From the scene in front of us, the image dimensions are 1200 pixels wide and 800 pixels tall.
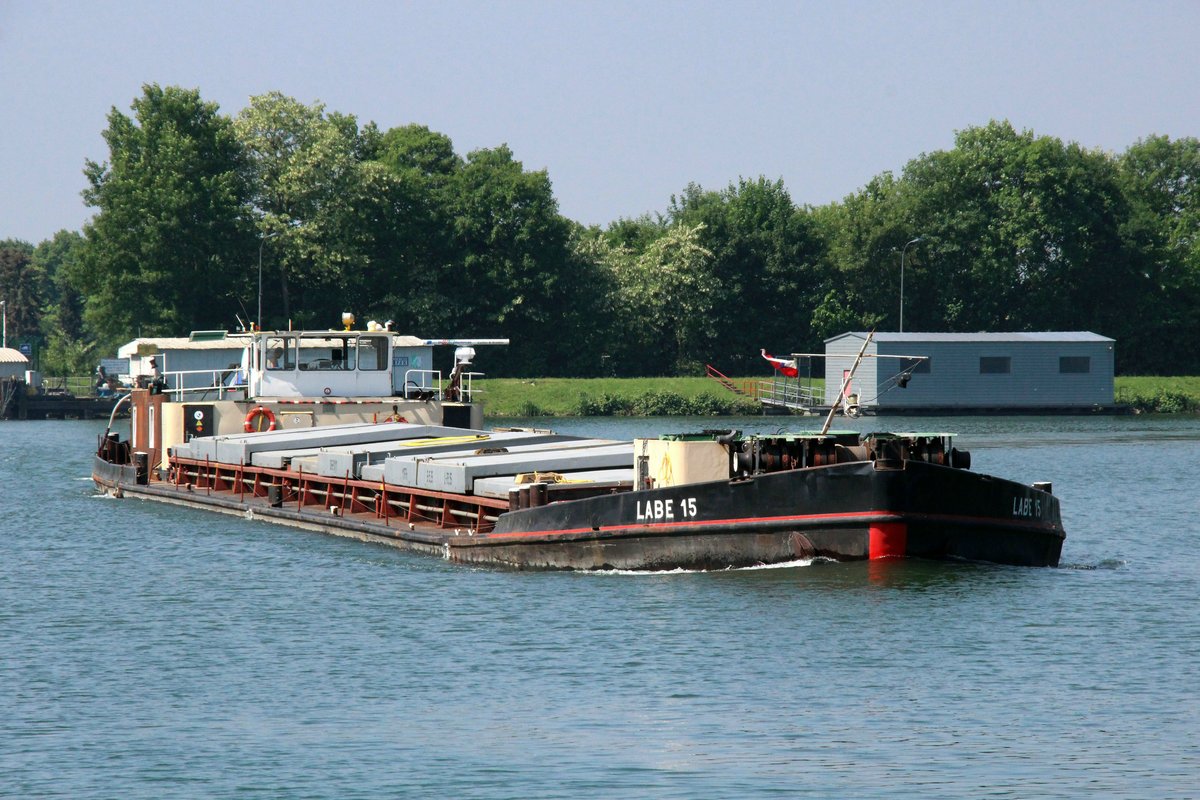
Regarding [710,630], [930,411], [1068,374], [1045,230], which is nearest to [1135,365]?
[1045,230]

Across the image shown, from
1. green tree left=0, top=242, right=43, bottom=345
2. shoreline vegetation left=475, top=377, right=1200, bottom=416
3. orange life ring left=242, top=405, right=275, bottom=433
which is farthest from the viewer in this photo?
green tree left=0, top=242, right=43, bottom=345

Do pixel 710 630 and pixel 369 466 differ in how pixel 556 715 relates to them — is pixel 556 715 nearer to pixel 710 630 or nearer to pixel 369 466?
pixel 710 630

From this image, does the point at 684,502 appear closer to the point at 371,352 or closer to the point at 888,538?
the point at 888,538

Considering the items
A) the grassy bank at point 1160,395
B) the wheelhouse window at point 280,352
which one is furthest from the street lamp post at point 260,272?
the grassy bank at point 1160,395

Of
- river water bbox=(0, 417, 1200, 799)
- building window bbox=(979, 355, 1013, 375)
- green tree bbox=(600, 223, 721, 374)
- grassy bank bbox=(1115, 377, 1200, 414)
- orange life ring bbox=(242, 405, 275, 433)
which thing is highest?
green tree bbox=(600, 223, 721, 374)

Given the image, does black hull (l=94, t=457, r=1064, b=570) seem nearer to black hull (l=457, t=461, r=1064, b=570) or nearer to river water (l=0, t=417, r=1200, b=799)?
black hull (l=457, t=461, r=1064, b=570)

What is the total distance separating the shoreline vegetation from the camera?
3118 inches

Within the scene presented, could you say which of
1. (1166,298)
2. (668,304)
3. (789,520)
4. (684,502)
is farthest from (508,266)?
(789,520)

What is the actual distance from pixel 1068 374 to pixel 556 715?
67.6 metres

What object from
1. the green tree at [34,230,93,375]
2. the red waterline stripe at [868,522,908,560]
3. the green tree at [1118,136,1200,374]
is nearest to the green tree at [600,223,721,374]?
the green tree at [1118,136,1200,374]

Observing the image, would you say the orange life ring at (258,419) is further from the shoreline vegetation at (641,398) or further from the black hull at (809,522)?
the shoreline vegetation at (641,398)

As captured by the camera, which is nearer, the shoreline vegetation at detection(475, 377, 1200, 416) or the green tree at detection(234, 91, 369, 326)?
the shoreline vegetation at detection(475, 377, 1200, 416)

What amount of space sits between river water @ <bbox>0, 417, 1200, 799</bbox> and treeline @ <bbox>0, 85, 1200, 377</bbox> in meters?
57.9

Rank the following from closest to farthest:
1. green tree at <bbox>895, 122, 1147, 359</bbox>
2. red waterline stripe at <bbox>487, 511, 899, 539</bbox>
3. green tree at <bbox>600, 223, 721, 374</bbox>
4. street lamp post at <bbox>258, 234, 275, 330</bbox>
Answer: red waterline stripe at <bbox>487, 511, 899, 539</bbox> → street lamp post at <bbox>258, 234, 275, 330</bbox> → green tree at <bbox>600, 223, 721, 374</bbox> → green tree at <bbox>895, 122, 1147, 359</bbox>
